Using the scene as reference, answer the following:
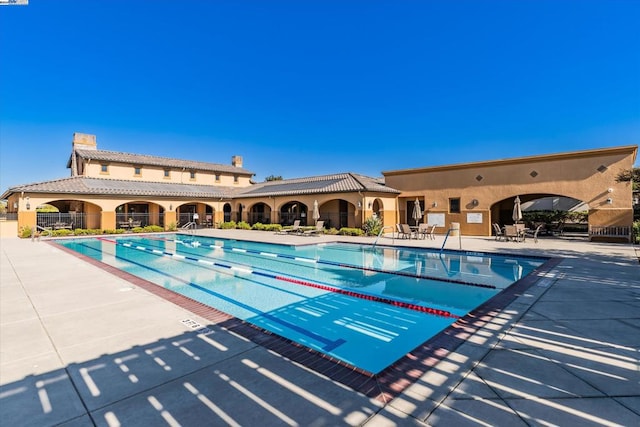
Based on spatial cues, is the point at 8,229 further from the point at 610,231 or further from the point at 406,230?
the point at 610,231

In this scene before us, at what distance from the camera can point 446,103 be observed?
81.1 feet

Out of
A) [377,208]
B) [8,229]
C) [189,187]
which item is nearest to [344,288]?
[377,208]

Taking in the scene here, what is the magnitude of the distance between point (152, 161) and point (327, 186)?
18618 mm

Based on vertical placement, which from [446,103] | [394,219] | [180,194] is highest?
[446,103]

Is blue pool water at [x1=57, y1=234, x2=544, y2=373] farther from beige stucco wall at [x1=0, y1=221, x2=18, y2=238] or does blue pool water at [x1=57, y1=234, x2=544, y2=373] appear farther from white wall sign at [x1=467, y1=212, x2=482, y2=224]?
beige stucco wall at [x1=0, y1=221, x2=18, y2=238]

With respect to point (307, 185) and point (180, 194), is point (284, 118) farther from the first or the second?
point (180, 194)

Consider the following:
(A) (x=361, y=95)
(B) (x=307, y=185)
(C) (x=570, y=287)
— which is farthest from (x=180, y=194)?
(C) (x=570, y=287)

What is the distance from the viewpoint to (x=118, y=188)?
2491cm

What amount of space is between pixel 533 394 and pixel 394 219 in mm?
21161

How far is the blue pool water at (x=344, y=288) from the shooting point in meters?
5.11

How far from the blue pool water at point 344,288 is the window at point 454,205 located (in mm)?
8648

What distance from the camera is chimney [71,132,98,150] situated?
29.9 meters

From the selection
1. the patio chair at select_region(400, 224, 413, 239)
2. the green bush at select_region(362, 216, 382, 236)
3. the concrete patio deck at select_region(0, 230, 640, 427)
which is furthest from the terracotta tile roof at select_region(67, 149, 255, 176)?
the concrete patio deck at select_region(0, 230, 640, 427)

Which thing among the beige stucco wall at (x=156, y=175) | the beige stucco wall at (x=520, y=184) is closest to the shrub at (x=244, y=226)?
the beige stucco wall at (x=156, y=175)
